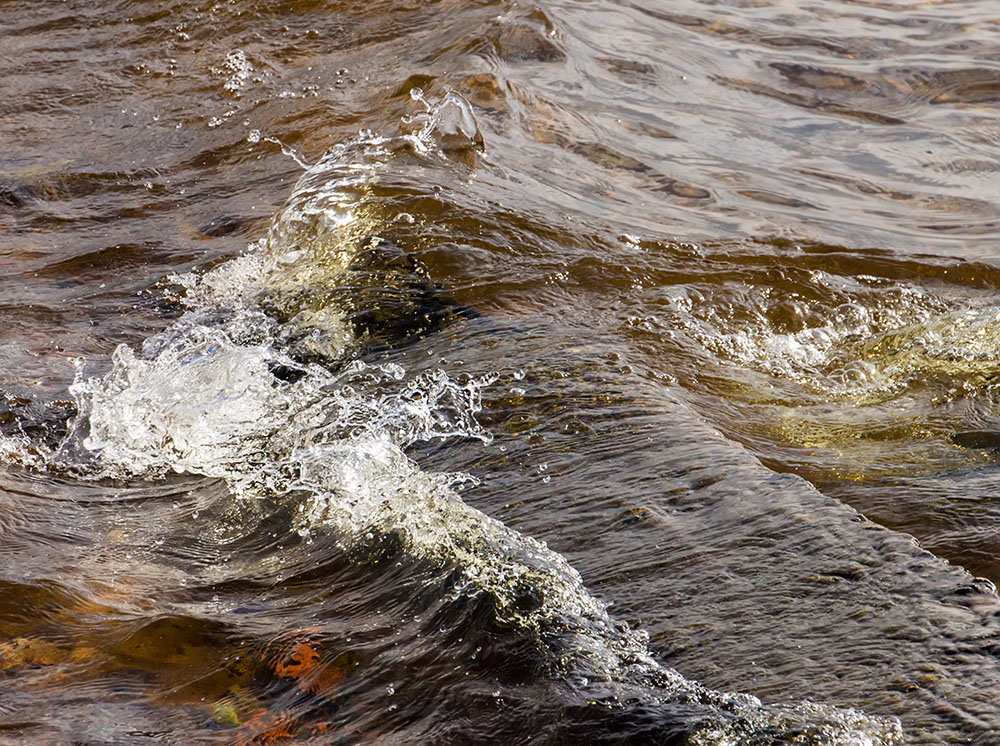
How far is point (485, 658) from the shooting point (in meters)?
2.39

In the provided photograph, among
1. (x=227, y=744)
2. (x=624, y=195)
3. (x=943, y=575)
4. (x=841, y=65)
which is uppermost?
(x=841, y=65)

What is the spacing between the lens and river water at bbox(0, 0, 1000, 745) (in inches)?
90.9

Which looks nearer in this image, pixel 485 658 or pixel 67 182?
pixel 485 658

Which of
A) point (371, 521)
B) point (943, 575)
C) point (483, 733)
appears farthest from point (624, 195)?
point (483, 733)

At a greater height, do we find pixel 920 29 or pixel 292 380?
pixel 920 29

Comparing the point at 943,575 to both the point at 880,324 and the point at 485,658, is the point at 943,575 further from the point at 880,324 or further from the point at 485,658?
the point at 880,324

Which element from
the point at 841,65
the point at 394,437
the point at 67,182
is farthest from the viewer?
the point at 841,65

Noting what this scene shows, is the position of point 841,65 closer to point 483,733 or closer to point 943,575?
point 943,575

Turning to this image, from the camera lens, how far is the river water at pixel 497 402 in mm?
2309

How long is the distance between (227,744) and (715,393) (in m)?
2.06

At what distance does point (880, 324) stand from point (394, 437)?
7.20 feet

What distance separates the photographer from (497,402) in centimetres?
331

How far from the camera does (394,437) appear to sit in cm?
324

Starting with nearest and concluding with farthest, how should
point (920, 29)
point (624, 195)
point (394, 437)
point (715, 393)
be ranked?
1. point (394, 437)
2. point (715, 393)
3. point (624, 195)
4. point (920, 29)
